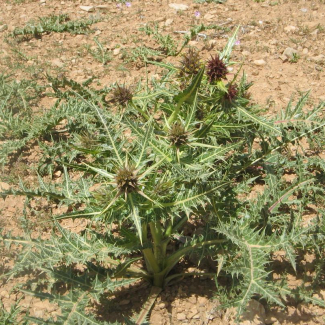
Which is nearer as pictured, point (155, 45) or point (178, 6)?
point (155, 45)

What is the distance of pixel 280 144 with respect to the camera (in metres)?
2.91

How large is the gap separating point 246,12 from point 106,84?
209 cm

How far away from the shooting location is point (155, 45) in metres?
4.78

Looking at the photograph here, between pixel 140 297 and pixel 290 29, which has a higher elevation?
pixel 290 29

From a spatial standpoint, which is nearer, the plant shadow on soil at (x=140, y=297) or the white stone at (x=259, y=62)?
the plant shadow on soil at (x=140, y=297)

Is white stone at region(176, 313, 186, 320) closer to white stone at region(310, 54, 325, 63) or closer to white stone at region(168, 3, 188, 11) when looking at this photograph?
white stone at region(310, 54, 325, 63)

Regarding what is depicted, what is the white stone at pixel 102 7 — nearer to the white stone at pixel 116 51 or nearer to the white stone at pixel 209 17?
the white stone at pixel 116 51

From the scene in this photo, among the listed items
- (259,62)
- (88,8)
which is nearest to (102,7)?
(88,8)

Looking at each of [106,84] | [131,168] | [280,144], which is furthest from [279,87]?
[131,168]

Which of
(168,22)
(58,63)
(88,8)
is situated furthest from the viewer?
(88,8)

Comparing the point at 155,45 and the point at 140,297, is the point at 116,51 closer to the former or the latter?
the point at 155,45

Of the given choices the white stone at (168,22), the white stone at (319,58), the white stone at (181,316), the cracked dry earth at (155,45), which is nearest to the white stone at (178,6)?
the cracked dry earth at (155,45)

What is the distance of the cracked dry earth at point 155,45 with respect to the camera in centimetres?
408

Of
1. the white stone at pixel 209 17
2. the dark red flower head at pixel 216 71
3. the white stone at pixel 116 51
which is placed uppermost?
the white stone at pixel 209 17
